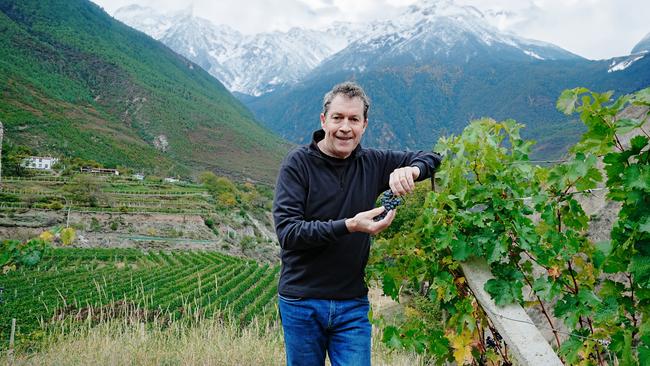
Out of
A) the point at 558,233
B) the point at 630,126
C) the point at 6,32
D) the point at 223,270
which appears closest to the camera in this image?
the point at 630,126

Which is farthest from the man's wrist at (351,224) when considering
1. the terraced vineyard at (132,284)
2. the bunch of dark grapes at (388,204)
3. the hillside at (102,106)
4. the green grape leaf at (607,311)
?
the hillside at (102,106)

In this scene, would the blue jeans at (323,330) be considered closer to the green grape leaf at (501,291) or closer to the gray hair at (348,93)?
the green grape leaf at (501,291)

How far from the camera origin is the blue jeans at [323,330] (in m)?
2.43

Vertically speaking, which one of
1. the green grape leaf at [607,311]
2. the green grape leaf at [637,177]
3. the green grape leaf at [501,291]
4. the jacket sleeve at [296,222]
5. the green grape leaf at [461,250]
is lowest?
the green grape leaf at [607,311]

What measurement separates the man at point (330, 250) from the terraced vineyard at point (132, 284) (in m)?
21.9

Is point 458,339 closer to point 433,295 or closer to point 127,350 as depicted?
point 433,295

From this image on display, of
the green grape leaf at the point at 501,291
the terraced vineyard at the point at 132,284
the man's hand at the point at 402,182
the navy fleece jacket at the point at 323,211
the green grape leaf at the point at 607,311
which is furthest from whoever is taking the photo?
the terraced vineyard at the point at 132,284

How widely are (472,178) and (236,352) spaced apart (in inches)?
101

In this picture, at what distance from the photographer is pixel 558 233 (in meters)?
2.11

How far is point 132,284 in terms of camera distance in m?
35.2

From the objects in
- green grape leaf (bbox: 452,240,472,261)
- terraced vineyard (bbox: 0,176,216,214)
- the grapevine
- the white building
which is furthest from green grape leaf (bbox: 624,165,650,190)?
the white building

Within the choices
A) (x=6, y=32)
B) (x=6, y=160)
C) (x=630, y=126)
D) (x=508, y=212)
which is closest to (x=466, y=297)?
(x=508, y=212)

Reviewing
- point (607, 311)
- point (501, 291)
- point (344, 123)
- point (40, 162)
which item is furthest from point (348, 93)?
point (40, 162)

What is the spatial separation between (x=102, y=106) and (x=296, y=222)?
158791 millimetres
